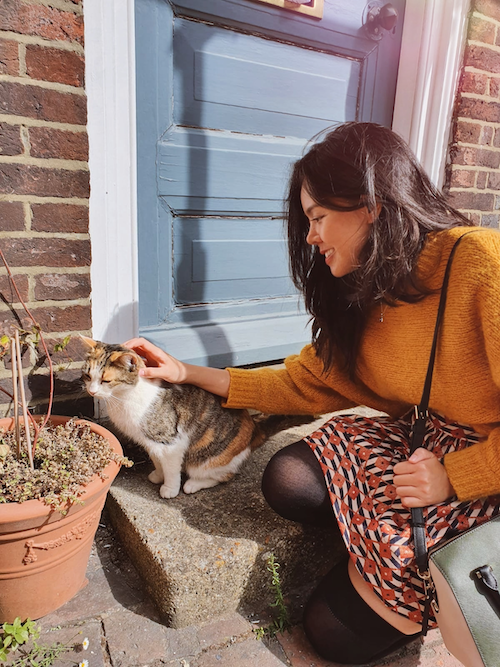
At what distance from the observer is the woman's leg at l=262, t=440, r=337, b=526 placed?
1521 mm

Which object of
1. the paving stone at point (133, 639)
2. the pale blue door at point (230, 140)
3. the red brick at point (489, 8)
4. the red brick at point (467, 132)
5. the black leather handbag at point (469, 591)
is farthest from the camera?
the red brick at point (467, 132)

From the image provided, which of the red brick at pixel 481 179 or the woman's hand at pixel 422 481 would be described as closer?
the woman's hand at pixel 422 481

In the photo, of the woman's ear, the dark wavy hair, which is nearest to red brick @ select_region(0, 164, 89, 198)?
the dark wavy hair

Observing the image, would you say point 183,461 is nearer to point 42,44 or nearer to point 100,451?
point 100,451

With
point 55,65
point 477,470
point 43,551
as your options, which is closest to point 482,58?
point 55,65

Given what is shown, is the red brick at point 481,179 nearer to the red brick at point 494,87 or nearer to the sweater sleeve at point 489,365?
the red brick at point 494,87

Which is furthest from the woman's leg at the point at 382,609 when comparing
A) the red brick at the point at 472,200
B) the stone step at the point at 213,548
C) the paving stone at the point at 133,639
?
the red brick at the point at 472,200

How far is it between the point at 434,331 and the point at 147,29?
1.54 m

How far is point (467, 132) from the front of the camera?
8.32 feet

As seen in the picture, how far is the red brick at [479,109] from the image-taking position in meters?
2.49

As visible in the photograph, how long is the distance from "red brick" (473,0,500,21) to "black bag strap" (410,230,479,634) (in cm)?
179

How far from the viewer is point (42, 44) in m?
1.49

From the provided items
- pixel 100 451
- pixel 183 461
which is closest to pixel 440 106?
pixel 183 461

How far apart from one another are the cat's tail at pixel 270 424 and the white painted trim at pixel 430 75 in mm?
1467
